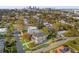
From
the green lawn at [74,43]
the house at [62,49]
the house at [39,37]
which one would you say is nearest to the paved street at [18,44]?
the house at [39,37]

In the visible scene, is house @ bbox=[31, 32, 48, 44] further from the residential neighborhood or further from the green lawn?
the green lawn

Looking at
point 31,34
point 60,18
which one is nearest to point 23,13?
point 31,34

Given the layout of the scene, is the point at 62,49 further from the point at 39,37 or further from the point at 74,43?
the point at 39,37

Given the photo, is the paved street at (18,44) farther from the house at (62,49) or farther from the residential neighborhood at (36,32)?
the house at (62,49)

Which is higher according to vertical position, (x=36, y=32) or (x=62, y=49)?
(x=36, y=32)

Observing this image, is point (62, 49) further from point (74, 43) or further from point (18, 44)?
point (18, 44)

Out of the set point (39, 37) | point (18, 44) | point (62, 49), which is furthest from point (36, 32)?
point (62, 49)
